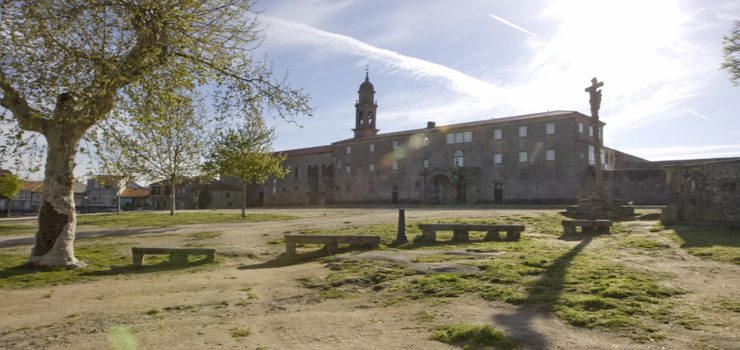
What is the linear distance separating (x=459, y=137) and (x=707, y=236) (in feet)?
123

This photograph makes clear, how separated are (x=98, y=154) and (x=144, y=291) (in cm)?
472

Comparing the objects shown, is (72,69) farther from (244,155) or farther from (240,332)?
(244,155)

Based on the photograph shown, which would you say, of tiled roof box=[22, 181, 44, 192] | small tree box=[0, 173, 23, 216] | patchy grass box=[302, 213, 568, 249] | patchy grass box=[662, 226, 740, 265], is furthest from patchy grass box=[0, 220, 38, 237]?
tiled roof box=[22, 181, 44, 192]

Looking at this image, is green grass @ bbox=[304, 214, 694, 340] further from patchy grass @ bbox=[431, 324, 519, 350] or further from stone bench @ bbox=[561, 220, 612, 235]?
stone bench @ bbox=[561, 220, 612, 235]

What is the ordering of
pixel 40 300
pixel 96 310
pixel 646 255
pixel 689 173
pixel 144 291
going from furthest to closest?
1. pixel 689 173
2. pixel 646 255
3. pixel 144 291
4. pixel 40 300
5. pixel 96 310

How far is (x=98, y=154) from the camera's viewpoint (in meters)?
10.8

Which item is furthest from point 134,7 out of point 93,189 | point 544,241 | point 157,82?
point 93,189

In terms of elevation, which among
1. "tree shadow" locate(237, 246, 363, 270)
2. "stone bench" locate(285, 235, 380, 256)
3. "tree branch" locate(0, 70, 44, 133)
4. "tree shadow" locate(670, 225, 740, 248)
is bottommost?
"tree shadow" locate(237, 246, 363, 270)

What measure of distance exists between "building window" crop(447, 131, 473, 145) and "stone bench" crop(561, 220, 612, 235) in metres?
34.4

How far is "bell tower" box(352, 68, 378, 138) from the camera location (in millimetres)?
63625

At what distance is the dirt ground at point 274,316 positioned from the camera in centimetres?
454

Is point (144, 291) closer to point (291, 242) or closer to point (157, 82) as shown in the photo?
point (291, 242)

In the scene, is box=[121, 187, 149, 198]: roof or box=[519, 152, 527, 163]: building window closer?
box=[519, 152, 527, 163]: building window

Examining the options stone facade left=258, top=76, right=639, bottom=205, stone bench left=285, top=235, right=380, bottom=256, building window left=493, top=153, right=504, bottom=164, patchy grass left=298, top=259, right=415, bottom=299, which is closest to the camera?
patchy grass left=298, top=259, right=415, bottom=299
